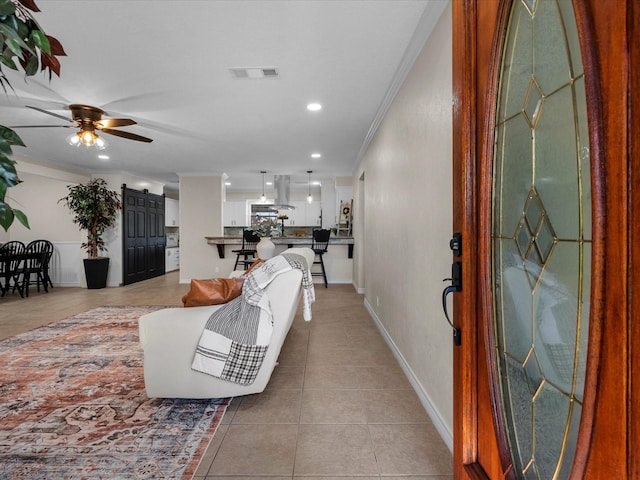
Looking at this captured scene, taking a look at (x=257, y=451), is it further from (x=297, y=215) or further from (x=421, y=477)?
(x=297, y=215)

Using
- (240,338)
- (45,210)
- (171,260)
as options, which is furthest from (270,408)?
(171,260)

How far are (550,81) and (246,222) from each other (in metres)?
9.83

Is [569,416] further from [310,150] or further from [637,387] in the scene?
[310,150]

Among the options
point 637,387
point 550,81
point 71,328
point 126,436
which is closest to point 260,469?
point 126,436

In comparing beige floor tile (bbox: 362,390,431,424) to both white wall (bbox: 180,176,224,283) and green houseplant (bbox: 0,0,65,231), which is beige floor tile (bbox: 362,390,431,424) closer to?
green houseplant (bbox: 0,0,65,231)

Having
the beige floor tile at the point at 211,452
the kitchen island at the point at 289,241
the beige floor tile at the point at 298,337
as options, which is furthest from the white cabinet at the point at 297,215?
the beige floor tile at the point at 211,452

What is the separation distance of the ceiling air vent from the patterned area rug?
2518 millimetres

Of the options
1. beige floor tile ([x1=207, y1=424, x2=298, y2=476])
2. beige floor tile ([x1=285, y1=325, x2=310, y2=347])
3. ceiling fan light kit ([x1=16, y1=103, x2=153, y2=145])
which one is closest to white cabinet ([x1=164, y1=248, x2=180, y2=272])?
ceiling fan light kit ([x1=16, y1=103, x2=153, y2=145])

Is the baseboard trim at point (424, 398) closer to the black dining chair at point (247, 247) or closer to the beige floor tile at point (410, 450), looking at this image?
the beige floor tile at point (410, 450)

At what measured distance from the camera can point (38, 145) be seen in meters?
5.10

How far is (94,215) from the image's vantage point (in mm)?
6633

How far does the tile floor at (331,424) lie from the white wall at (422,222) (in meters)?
0.16

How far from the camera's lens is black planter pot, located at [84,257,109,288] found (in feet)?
22.0

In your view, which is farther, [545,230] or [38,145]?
[38,145]
